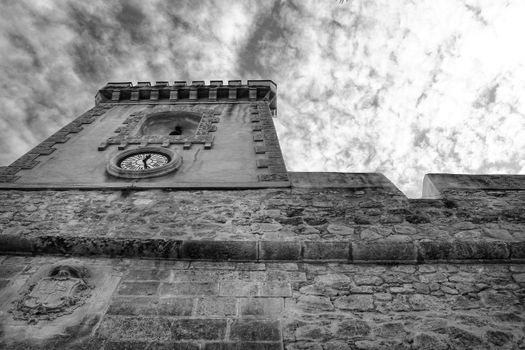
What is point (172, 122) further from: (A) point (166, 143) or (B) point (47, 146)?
(B) point (47, 146)

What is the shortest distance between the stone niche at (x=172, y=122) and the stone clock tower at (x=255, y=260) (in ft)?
10.9

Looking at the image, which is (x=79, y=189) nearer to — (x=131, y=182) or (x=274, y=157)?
(x=131, y=182)

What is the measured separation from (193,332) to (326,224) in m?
2.28

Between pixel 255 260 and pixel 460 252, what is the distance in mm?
2405

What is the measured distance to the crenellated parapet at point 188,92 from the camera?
1117 cm

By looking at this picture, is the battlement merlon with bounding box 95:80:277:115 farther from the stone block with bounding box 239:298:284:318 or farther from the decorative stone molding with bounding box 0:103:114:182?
the stone block with bounding box 239:298:284:318

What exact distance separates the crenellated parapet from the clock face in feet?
12.7

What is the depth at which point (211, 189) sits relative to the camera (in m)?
6.01

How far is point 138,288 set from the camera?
4.20m

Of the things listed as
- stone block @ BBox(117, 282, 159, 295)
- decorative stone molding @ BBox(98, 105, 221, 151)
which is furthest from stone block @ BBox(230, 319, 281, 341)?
decorative stone molding @ BBox(98, 105, 221, 151)

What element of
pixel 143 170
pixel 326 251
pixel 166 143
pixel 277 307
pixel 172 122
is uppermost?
pixel 172 122

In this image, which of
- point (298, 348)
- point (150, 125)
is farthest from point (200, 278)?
point (150, 125)

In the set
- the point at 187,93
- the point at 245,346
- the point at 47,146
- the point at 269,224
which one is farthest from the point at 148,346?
the point at 187,93

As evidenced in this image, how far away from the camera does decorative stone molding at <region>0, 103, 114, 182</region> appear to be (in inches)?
265
